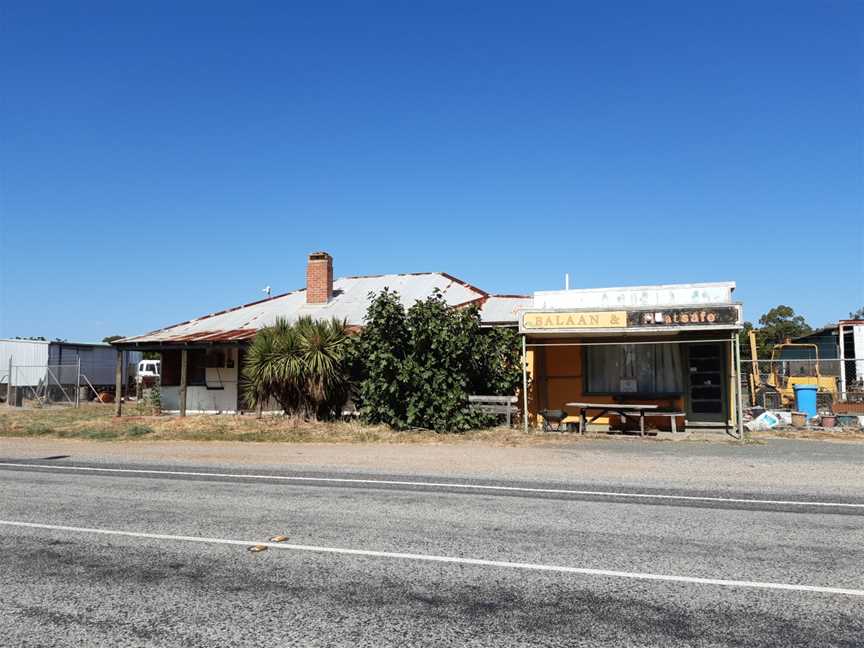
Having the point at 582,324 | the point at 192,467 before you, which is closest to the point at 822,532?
the point at 192,467

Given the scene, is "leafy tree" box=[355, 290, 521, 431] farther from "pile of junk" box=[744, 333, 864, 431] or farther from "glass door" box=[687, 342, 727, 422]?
"pile of junk" box=[744, 333, 864, 431]

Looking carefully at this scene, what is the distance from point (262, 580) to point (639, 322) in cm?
1313

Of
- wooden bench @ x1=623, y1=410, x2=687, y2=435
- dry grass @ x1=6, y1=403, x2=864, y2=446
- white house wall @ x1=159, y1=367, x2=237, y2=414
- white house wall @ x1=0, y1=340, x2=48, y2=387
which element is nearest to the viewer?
dry grass @ x1=6, y1=403, x2=864, y2=446

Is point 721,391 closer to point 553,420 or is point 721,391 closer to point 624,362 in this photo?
point 624,362

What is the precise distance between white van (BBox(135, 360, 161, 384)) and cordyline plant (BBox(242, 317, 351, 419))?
1963 centimetres

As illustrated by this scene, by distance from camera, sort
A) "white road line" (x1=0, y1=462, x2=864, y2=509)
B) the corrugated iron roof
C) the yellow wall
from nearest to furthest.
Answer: "white road line" (x1=0, y1=462, x2=864, y2=509)
the yellow wall
the corrugated iron roof

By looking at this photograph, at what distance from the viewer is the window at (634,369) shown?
17.6 metres

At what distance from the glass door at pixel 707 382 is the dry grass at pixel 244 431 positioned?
3942 millimetres

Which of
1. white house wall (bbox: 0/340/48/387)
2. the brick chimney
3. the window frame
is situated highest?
the brick chimney

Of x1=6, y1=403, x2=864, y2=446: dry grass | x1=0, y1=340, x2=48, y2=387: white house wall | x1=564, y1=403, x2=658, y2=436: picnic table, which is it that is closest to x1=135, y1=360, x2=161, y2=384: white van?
x1=0, y1=340, x2=48, y2=387: white house wall

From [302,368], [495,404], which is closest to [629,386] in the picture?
[495,404]

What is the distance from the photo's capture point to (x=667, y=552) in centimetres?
559

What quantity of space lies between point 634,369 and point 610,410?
1.60m

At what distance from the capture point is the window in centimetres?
1762
